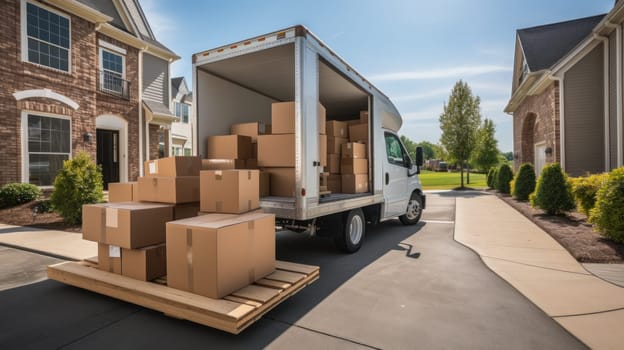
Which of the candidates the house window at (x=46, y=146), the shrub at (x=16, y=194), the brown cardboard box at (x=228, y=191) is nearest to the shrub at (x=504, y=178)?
the brown cardboard box at (x=228, y=191)

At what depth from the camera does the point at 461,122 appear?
22.0 metres

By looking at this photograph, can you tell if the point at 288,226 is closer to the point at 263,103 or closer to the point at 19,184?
the point at 263,103

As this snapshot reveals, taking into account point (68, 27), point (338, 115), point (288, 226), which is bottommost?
point (288, 226)

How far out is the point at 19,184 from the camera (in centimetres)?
863

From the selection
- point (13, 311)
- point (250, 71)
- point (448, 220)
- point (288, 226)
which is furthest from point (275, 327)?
point (448, 220)

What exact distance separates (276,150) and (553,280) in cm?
396

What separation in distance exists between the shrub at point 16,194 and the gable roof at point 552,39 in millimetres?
19746

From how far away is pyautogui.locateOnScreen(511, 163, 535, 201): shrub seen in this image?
38.5 feet

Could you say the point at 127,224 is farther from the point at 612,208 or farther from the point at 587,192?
the point at 587,192

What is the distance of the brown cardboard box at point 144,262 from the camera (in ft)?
10.4

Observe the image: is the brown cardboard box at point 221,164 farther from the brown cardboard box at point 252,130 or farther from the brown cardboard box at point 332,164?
the brown cardboard box at point 332,164

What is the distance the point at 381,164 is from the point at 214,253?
421 centimetres

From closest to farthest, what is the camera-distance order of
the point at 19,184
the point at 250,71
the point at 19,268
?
1. the point at 19,268
2. the point at 250,71
3. the point at 19,184

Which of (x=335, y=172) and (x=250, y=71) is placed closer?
(x=250, y=71)
